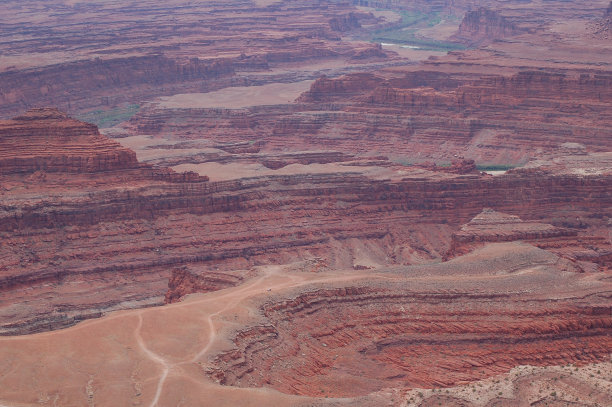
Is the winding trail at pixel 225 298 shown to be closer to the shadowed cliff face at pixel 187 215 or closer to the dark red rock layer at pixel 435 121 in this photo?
the shadowed cliff face at pixel 187 215

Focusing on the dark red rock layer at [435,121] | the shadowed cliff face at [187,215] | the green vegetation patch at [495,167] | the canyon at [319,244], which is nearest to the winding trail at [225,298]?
the canyon at [319,244]

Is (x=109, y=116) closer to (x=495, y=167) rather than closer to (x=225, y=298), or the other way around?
(x=495, y=167)

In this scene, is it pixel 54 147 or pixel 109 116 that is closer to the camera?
pixel 54 147

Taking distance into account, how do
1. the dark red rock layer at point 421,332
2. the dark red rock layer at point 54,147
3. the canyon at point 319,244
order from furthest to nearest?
the dark red rock layer at point 54,147 → the dark red rock layer at point 421,332 → the canyon at point 319,244

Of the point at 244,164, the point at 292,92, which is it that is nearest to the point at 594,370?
the point at 244,164

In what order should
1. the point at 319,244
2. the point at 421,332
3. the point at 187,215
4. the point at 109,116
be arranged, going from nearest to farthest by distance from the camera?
1. the point at 421,332
2. the point at 187,215
3. the point at 319,244
4. the point at 109,116

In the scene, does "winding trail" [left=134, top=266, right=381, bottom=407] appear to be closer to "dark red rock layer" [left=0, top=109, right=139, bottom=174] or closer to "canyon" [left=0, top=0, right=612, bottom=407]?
"canyon" [left=0, top=0, right=612, bottom=407]

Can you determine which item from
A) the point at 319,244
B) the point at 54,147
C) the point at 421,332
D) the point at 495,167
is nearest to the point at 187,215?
the point at 319,244

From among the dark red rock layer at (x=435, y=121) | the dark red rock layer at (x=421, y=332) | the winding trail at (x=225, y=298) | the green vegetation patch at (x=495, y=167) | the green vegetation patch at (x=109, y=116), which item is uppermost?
the winding trail at (x=225, y=298)
